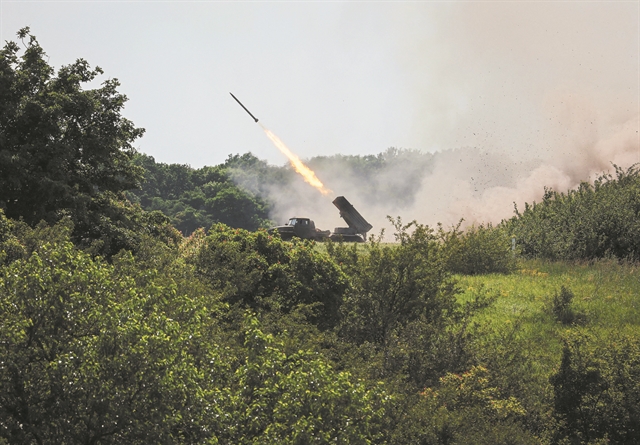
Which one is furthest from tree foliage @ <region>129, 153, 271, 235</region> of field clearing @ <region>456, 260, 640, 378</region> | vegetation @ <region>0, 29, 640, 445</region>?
field clearing @ <region>456, 260, 640, 378</region>

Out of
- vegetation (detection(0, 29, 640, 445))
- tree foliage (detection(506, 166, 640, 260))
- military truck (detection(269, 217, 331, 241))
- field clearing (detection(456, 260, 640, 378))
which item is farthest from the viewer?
military truck (detection(269, 217, 331, 241))

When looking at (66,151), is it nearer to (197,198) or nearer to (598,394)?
(598,394)

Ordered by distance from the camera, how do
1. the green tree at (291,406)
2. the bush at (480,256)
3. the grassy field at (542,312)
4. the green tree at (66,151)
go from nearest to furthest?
the green tree at (291,406), the grassy field at (542,312), the green tree at (66,151), the bush at (480,256)

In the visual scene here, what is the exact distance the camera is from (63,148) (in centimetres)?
3266

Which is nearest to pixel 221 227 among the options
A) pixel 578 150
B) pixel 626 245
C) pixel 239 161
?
pixel 626 245

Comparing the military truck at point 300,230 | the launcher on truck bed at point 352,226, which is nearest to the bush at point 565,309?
the launcher on truck bed at point 352,226

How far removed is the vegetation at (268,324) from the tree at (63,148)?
0.09 m

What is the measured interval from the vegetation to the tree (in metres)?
0.09

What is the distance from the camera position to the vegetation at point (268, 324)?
1491 cm

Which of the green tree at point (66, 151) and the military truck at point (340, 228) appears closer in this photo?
the green tree at point (66, 151)

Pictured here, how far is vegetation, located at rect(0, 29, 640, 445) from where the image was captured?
14.9m

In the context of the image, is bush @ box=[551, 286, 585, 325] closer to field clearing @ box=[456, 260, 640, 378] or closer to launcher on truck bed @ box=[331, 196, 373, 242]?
field clearing @ box=[456, 260, 640, 378]

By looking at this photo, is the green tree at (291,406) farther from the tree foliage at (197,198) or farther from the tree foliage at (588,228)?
the tree foliage at (197,198)

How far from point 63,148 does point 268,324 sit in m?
12.3
